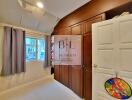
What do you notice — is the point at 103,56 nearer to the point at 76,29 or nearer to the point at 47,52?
the point at 76,29

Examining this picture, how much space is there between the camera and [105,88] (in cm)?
224

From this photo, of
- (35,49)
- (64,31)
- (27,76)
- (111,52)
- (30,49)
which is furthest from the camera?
(35,49)

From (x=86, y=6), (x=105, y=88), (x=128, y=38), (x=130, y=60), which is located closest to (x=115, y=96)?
(x=105, y=88)

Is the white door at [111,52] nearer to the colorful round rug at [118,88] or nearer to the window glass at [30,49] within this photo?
the colorful round rug at [118,88]

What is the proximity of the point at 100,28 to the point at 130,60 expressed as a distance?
79cm

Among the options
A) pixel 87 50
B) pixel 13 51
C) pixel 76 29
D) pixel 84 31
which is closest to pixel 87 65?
pixel 87 50

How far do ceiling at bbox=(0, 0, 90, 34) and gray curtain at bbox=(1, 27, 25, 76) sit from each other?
1.09 feet

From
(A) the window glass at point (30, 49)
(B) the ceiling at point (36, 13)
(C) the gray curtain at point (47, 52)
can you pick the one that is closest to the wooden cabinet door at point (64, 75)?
(C) the gray curtain at point (47, 52)

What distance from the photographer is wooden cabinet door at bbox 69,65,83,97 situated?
347 cm

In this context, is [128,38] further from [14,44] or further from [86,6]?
[14,44]

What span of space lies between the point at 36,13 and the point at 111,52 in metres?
2.69

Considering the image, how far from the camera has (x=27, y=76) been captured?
15.6 feet

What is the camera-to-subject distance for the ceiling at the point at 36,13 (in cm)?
308

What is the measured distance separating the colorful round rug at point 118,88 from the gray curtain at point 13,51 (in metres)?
3.02
